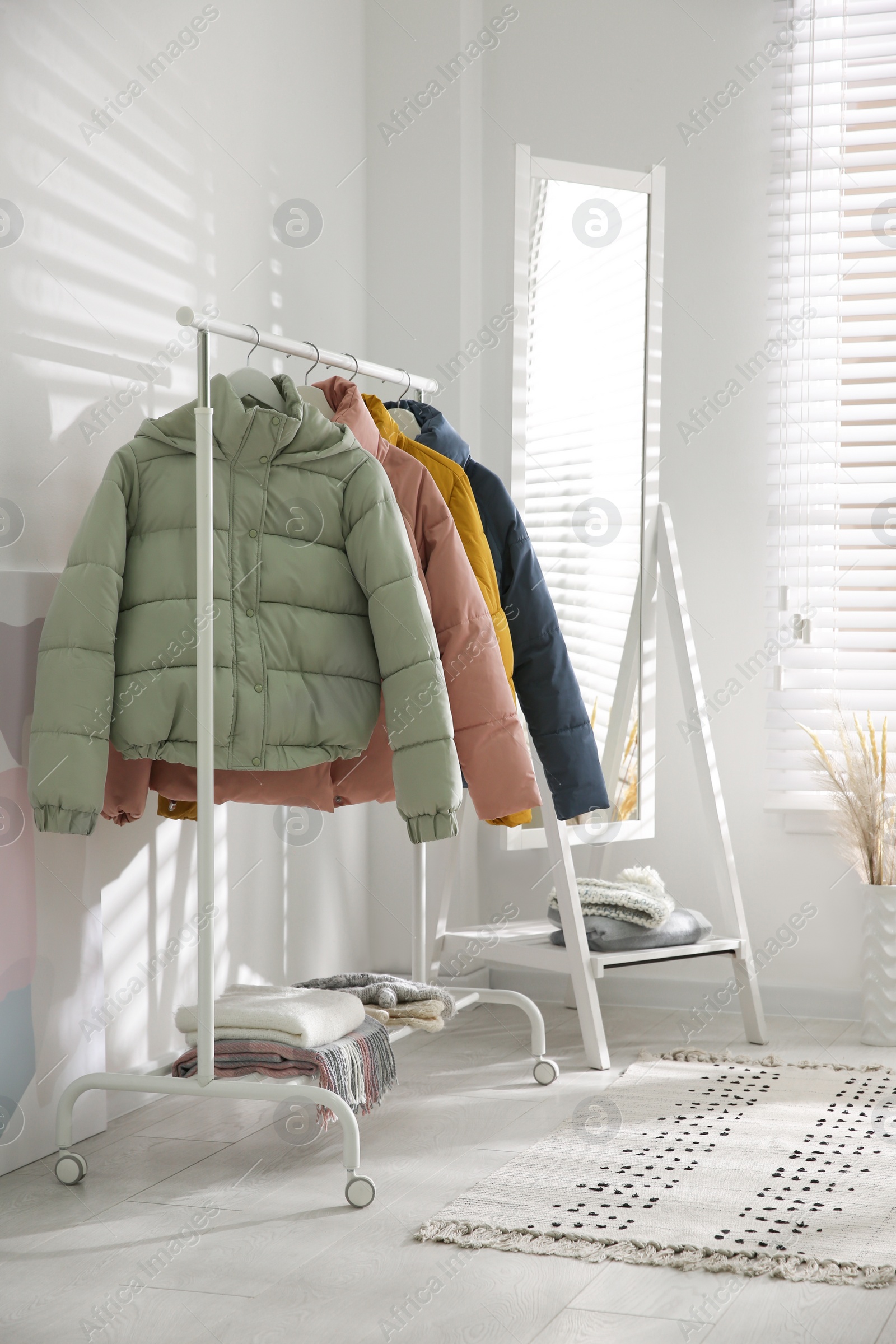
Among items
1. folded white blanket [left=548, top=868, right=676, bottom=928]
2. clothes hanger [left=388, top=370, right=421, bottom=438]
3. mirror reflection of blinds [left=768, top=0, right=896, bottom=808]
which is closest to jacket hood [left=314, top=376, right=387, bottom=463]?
clothes hanger [left=388, top=370, right=421, bottom=438]

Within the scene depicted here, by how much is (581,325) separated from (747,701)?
1023mm

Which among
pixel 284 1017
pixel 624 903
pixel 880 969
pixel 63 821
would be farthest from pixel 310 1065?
pixel 880 969

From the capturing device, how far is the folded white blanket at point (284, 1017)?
6.77 ft

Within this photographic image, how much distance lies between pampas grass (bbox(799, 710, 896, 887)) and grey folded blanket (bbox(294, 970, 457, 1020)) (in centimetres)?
111

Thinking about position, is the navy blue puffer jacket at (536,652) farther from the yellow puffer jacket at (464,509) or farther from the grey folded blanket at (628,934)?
Result: the grey folded blanket at (628,934)

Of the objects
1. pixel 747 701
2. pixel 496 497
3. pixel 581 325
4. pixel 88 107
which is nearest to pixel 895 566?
pixel 747 701

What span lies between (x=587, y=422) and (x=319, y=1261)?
1.97m

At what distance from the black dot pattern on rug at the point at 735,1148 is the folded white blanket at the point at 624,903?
35 centimetres

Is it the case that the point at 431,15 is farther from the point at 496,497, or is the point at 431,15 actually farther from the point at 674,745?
the point at 674,745

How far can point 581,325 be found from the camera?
303cm

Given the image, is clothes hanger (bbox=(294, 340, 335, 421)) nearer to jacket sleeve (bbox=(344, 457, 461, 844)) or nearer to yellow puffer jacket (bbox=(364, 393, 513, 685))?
yellow puffer jacket (bbox=(364, 393, 513, 685))

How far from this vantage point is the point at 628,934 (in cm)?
281

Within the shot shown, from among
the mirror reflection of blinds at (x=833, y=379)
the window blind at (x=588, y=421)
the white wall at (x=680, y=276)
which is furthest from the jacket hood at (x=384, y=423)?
the mirror reflection of blinds at (x=833, y=379)

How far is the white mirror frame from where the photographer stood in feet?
9.54
